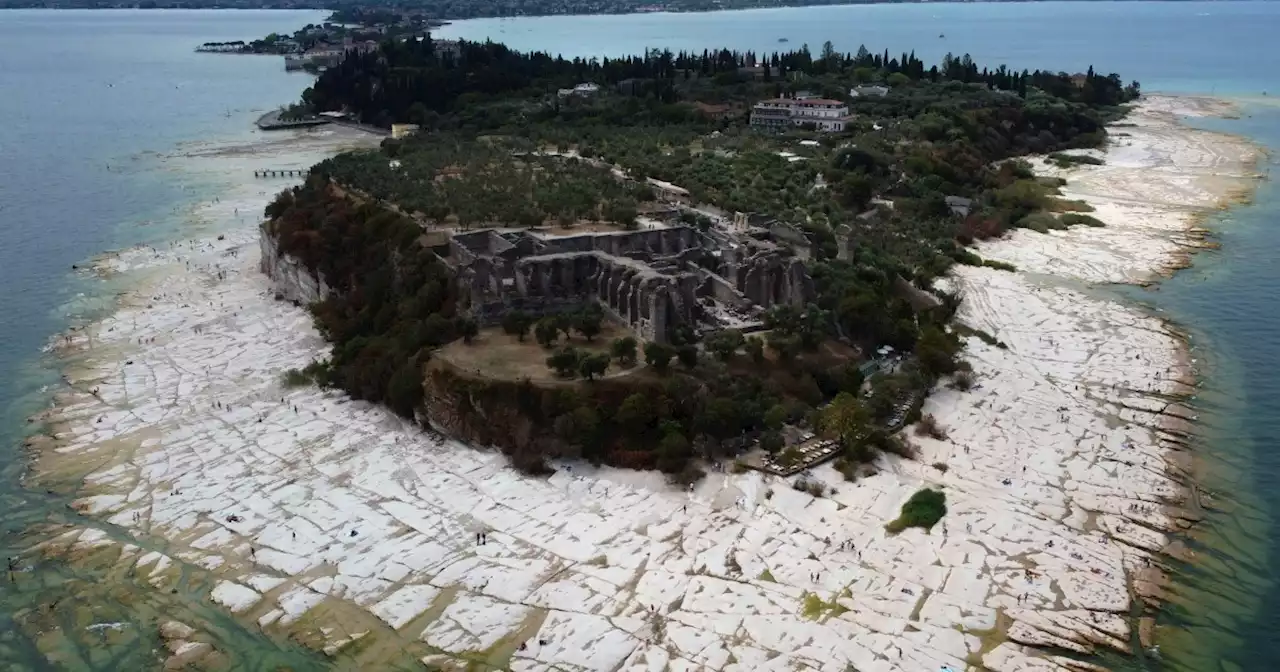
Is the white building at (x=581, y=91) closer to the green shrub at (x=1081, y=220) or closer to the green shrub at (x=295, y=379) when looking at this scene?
the green shrub at (x=1081, y=220)

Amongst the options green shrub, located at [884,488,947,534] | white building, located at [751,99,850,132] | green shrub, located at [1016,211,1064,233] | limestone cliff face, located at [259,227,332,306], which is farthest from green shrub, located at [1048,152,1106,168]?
green shrub, located at [884,488,947,534]

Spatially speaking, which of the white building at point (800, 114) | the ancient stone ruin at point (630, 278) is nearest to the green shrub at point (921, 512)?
the ancient stone ruin at point (630, 278)

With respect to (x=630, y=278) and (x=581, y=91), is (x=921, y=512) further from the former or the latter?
(x=581, y=91)

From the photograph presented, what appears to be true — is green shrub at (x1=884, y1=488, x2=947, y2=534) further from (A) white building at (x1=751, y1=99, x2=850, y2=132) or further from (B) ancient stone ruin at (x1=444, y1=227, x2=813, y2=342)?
(A) white building at (x1=751, y1=99, x2=850, y2=132)

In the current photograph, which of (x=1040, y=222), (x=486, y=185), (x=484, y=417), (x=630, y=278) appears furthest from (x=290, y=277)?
(x=1040, y=222)

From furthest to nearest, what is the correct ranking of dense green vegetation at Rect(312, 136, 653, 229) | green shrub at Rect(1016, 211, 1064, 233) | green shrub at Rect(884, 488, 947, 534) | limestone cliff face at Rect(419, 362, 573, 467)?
green shrub at Rect(1016, 211, 1064, 233) → dense green vegetation at Rect(312, 136, 653, 229) → limestone cliff face at Rect(419, 362, 573, 467) → green shrub at Rect(884, 488, 947, 534)

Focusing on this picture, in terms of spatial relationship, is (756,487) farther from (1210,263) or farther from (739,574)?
(1210,263)
